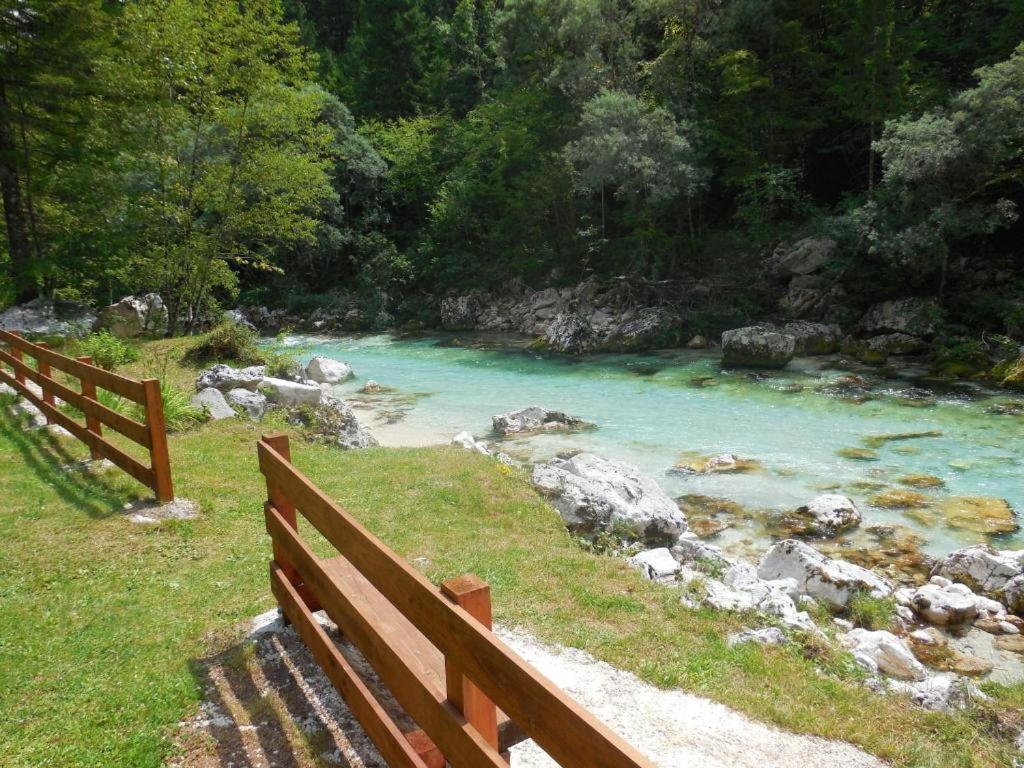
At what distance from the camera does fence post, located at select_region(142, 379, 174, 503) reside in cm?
622

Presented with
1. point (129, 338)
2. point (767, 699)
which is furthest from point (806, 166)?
point (767, 699)

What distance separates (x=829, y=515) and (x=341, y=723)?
7.49m

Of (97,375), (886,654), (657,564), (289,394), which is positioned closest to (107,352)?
(289,394)

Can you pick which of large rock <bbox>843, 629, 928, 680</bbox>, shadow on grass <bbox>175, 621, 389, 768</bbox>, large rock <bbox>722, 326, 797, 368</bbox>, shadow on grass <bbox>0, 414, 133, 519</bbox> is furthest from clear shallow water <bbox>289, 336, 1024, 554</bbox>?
shadow on grass <bbox>175, 621, 389, 768</bbox>

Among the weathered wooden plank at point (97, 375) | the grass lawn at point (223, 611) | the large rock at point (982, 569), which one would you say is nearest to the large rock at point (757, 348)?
the large rock at point (982, 569)

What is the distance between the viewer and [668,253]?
92.2 feet

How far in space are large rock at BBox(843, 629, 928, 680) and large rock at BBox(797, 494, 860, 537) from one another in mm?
2943

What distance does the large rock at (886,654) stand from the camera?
5391 mm

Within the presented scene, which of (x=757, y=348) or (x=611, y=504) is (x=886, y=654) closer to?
(x=611, y=504)

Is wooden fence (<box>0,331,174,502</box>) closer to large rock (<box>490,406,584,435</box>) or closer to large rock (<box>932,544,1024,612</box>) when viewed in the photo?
large rock (<box>490,406,584,435</box>)

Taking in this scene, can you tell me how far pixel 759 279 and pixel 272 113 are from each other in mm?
18167

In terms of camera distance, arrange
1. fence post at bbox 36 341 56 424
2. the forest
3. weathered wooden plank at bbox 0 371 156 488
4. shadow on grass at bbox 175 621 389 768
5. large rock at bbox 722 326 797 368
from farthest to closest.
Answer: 1. large rock at bbox 722 326 797 368
2. the forest
3. fence post at bbox 36 341 56 424
4. weathered wooden plank at bbox 0 371 156 488
5. shadow on grass at bbox 175 621 389 768

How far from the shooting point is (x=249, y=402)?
1175 centimetres

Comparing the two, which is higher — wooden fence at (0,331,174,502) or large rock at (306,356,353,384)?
wooden fence at (0,331,174,502)
